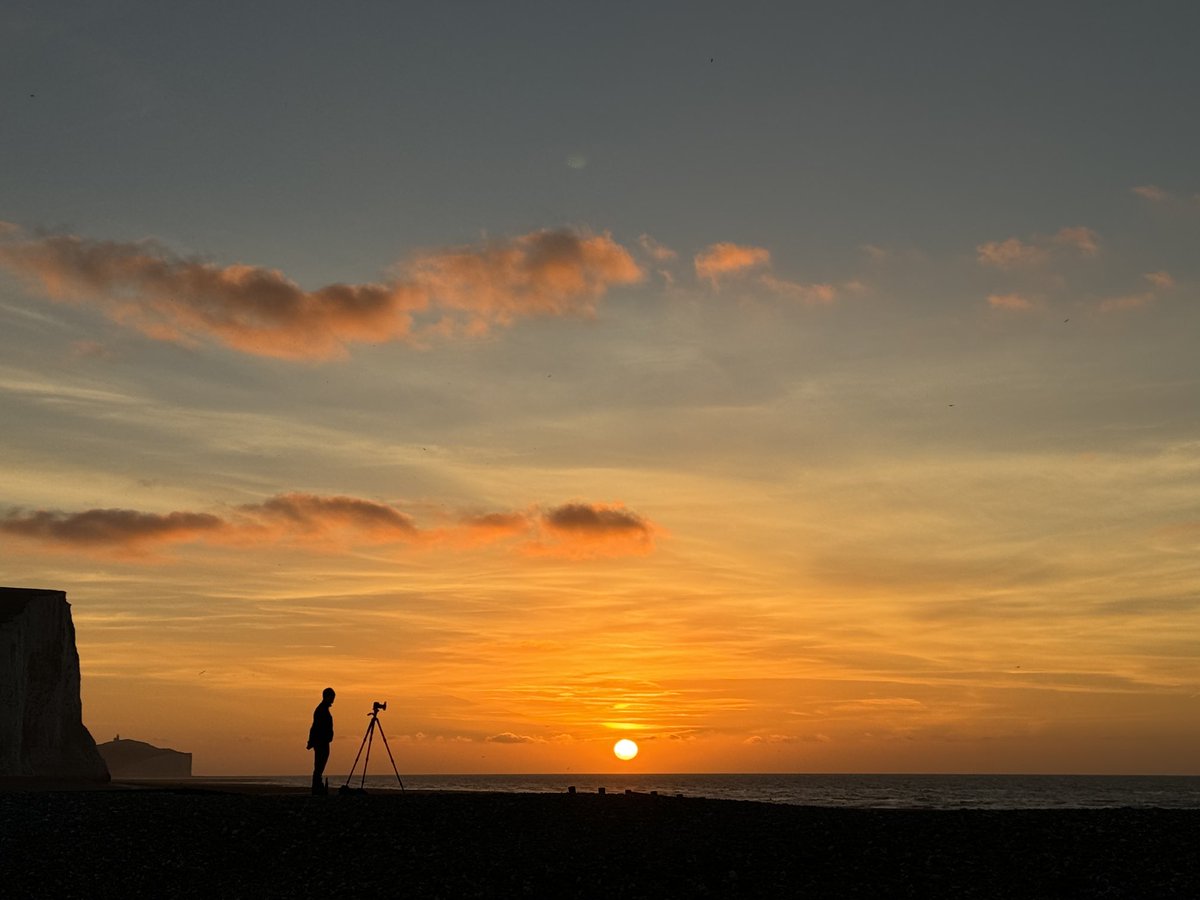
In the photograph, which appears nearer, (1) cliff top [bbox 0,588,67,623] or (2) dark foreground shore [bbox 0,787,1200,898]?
(2) dark foreground shore [bbox 0,787,1200,898]

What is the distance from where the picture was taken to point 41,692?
77.7 metres

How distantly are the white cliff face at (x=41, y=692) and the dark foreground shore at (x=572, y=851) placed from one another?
161ft

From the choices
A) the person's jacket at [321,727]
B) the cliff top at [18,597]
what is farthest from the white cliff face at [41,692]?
the person's jacket at [321,727]

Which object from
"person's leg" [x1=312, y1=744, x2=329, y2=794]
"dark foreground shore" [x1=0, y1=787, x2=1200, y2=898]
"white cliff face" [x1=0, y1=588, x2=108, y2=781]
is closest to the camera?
"dark foreground shore" [x1=0, y1=787, x2=1200, y2=898]

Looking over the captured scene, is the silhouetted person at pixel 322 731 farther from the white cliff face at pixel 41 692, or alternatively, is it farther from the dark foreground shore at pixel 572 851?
the white cliff face at pixel 41 692

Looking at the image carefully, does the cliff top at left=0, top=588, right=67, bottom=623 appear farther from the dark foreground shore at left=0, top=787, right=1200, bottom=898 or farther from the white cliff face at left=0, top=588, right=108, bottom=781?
the dark foreground shore at left=0, top=787, right=1200, bottom=898

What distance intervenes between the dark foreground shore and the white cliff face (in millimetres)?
48962

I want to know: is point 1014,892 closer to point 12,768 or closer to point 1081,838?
point 1081,838

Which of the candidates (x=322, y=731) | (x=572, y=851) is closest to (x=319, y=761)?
(x=322, y=731)

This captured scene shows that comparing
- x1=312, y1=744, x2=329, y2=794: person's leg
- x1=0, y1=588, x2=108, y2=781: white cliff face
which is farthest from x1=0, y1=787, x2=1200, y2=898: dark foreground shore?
x1=0, y1=588, x2=108, y2=781: white cliff face

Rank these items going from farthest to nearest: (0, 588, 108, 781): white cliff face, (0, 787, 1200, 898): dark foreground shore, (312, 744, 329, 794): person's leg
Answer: (0, 588, 108, 781): white cliff face → (312, 744, 329, 794): person's leg → (0, 787, 1200, 898): dark foreground shore

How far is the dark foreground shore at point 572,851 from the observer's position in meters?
21.4

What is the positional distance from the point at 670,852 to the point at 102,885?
11.7 metres

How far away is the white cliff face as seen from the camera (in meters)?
71.2
